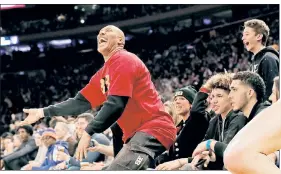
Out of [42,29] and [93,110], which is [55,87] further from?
[93,110]

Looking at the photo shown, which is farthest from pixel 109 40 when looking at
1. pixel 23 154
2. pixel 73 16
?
pixel 23 154

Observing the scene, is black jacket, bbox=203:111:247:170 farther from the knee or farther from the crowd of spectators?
the knee

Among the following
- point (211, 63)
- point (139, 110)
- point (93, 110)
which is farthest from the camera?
point (211, 63)

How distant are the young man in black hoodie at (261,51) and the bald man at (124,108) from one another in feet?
3.09

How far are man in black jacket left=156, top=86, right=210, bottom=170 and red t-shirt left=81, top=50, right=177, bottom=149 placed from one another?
171 mm

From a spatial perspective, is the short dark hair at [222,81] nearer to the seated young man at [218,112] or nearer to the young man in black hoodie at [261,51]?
the seated young man at [218,112]

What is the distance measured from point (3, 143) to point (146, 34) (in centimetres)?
173

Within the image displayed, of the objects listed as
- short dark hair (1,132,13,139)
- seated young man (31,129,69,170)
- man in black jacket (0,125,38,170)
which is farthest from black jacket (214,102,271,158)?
short dark hair (1,132,13,139)

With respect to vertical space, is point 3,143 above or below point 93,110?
below

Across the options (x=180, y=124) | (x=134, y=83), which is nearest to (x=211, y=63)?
(x=180, y=124)

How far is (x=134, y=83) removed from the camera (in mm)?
4102

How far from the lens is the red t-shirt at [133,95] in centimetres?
399

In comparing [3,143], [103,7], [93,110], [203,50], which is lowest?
[3,143]

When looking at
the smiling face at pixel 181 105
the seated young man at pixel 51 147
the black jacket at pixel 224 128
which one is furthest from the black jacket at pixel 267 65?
the seated young man at pixel 51 147
